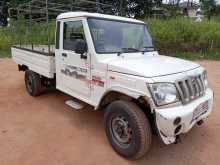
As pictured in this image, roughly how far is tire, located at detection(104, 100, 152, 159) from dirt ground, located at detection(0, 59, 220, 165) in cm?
17

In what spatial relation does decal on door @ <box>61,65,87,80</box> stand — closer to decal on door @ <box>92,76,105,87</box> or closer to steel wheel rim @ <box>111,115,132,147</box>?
decal on door @ <box>92,76,105,87</box>

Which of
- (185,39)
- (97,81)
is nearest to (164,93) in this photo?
(97,81)

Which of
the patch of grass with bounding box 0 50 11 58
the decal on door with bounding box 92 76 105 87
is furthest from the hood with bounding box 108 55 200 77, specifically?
the patch of grass with bounding box 0 50 11 58

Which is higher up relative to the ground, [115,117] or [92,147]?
[115,117]

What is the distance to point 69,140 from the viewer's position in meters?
3.79

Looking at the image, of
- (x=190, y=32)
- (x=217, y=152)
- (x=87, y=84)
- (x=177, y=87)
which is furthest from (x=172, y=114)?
(x=190, y=32)

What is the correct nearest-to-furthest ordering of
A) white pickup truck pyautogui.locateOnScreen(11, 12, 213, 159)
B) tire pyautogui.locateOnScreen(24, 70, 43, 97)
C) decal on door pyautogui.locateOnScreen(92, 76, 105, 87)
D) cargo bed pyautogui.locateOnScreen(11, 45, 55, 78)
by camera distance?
white pickup truck pyautogui.locateOnScreen(11, 12, 213, 159) → decal on door pyautogui.locateOnScreen(92, 76, 105, 87) → cargo bed pyautogui.locateOnScreen(11, 45, 55, 78) → tire pyautogui.locateOnScreen(24, 70, 43, 97)

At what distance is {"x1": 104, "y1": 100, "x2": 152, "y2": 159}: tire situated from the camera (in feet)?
9.88

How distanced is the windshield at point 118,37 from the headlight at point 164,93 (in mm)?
1184

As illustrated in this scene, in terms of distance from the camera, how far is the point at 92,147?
3.60 meters

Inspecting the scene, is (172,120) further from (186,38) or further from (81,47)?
(186,38)

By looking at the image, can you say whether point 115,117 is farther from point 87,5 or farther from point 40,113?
point 87,5

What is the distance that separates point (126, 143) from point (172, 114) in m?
0.85

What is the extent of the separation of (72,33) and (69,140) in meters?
1.83
